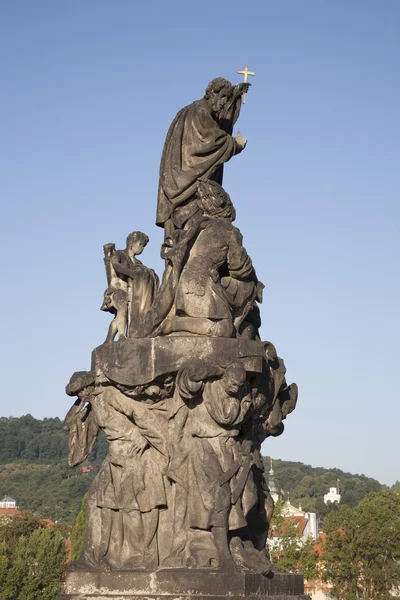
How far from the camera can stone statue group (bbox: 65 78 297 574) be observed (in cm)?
1302

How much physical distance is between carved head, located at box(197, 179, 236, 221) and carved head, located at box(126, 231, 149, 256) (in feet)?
2.79

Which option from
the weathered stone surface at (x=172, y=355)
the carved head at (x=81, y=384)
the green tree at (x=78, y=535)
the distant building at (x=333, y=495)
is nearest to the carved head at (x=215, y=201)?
the weathered stone surface at (x=172, y=355)

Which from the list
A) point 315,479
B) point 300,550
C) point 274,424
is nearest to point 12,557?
point 300,550

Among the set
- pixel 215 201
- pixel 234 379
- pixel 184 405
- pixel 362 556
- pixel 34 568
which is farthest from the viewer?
pixel 362 556

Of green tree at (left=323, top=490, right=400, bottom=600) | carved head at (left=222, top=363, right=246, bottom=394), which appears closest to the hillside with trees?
green tree at (left=323, top=490, right=400, bottom=600)

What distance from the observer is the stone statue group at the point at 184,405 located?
42.7ft

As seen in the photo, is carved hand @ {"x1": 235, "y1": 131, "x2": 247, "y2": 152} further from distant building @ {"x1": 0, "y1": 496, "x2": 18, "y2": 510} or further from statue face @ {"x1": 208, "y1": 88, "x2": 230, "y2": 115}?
distant building @ {"x1": 0, "y1": 496, "x2": 18, "y2": 510}

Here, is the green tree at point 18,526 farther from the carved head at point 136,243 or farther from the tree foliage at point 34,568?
the carved head at point 136,243

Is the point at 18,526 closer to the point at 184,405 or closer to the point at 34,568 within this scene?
the point at 34,568

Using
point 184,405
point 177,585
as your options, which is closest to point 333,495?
point 184,405

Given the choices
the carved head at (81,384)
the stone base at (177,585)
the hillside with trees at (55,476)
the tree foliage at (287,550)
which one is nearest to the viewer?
the stone base at (177,585)

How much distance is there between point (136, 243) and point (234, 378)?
249 cm

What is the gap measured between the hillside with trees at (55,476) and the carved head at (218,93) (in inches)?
3604

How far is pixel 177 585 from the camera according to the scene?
12500 mm
